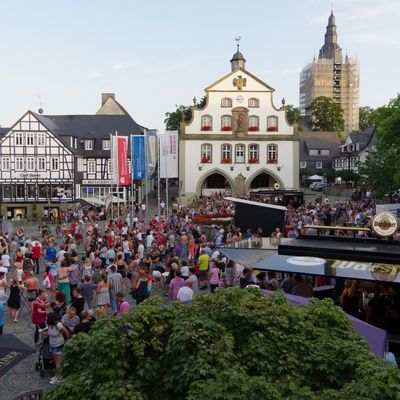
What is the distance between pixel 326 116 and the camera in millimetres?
97312

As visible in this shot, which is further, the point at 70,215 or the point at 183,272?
the point at 70,215

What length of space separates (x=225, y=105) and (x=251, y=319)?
159 feet

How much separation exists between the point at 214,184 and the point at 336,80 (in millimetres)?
86349

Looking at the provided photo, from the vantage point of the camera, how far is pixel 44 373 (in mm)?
10391

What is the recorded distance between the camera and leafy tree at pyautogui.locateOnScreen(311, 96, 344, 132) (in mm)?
97375

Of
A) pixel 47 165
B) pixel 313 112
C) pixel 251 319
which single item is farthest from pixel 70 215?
pixel 313 112

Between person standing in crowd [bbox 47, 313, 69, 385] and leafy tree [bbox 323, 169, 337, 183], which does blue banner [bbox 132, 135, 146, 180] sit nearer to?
person standing in crowd [bbox 47, 313, 69, 385]

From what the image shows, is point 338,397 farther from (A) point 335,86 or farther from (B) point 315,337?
→ (A) point 335,86

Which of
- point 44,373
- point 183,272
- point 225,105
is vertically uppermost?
point 225,105

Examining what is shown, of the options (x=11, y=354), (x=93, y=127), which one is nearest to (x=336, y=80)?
(x=93, y=127)

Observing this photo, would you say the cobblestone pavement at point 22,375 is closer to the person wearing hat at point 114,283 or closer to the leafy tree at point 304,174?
the person wearing hat at point 114,283

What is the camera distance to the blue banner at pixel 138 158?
108 feet

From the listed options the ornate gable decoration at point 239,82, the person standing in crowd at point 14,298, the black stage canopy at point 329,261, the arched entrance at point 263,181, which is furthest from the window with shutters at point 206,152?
the black stage canopy at point 329,261

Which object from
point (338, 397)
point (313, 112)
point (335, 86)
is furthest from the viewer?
point (335, 86)
